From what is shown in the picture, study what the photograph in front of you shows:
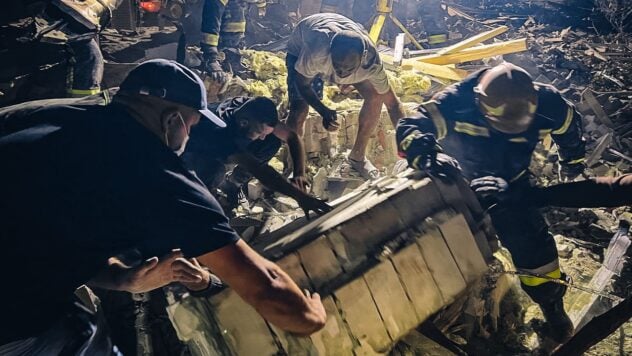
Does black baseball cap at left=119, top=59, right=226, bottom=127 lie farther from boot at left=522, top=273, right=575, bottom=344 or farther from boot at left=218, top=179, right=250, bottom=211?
boot at left=522, top=273, right=575, bottom=344

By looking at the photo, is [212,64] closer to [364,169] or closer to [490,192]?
[364,169]

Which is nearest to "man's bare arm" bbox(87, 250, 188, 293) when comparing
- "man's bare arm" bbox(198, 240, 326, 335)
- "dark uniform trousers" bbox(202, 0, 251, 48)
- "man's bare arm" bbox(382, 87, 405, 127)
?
"man's bare arm" bbox(198, 240, 326, 335)

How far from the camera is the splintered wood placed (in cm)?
209

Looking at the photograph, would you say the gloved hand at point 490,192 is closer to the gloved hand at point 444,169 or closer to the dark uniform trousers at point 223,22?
the gloved hand at point 444,169

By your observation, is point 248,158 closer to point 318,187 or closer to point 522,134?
point 318,187

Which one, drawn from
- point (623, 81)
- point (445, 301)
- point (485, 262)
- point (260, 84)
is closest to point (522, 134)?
point (485, 262)

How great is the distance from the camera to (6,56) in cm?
459

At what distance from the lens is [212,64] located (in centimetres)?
566

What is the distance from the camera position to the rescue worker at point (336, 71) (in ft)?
13.9

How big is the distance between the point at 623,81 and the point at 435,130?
6865 millimetres

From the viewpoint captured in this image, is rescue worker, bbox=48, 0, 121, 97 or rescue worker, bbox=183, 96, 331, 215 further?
rescue worker, bbox=48, 0, 121, 97

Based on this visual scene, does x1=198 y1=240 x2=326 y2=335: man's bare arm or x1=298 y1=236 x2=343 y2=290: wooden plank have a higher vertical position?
x1=198 y1=240 x2=326 y2=335: man's bare arm

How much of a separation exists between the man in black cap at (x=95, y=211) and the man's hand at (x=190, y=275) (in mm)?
274

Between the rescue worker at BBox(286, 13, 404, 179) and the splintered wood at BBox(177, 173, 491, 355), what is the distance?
1.87 metres
